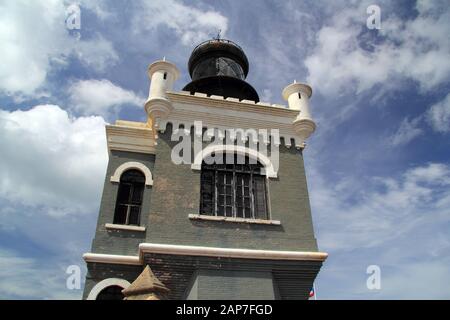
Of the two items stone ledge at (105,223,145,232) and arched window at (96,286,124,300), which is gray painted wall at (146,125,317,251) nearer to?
stone ledge at (105,223,145,232)

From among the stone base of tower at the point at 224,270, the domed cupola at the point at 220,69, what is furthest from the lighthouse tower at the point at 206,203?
the domed cupola at the point at 220,69

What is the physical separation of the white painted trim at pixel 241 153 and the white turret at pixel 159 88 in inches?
66.4

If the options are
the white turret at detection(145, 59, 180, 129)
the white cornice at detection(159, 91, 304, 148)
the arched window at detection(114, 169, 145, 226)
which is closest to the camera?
the white turret at detection(145, 59, 180, 129)

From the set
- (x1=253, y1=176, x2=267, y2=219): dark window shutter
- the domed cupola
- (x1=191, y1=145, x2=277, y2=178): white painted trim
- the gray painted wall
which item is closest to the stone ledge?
the gray painted wall

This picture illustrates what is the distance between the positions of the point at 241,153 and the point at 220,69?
23.3 feet

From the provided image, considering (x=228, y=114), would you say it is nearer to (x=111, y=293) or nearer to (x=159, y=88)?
(x=159, y=88)

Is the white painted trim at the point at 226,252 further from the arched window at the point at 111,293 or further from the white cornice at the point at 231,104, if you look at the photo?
the white cornice at the point at 231,104

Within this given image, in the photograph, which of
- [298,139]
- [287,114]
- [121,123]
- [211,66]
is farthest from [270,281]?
[211,66]

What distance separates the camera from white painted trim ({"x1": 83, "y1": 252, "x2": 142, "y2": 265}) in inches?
378

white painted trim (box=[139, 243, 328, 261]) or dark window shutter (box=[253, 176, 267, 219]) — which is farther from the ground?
dark window shutter (box=[253, 176, 267, 219])

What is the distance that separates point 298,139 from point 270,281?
190 inches

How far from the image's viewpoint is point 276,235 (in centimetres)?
962

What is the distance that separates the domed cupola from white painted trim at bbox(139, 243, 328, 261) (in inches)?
312
